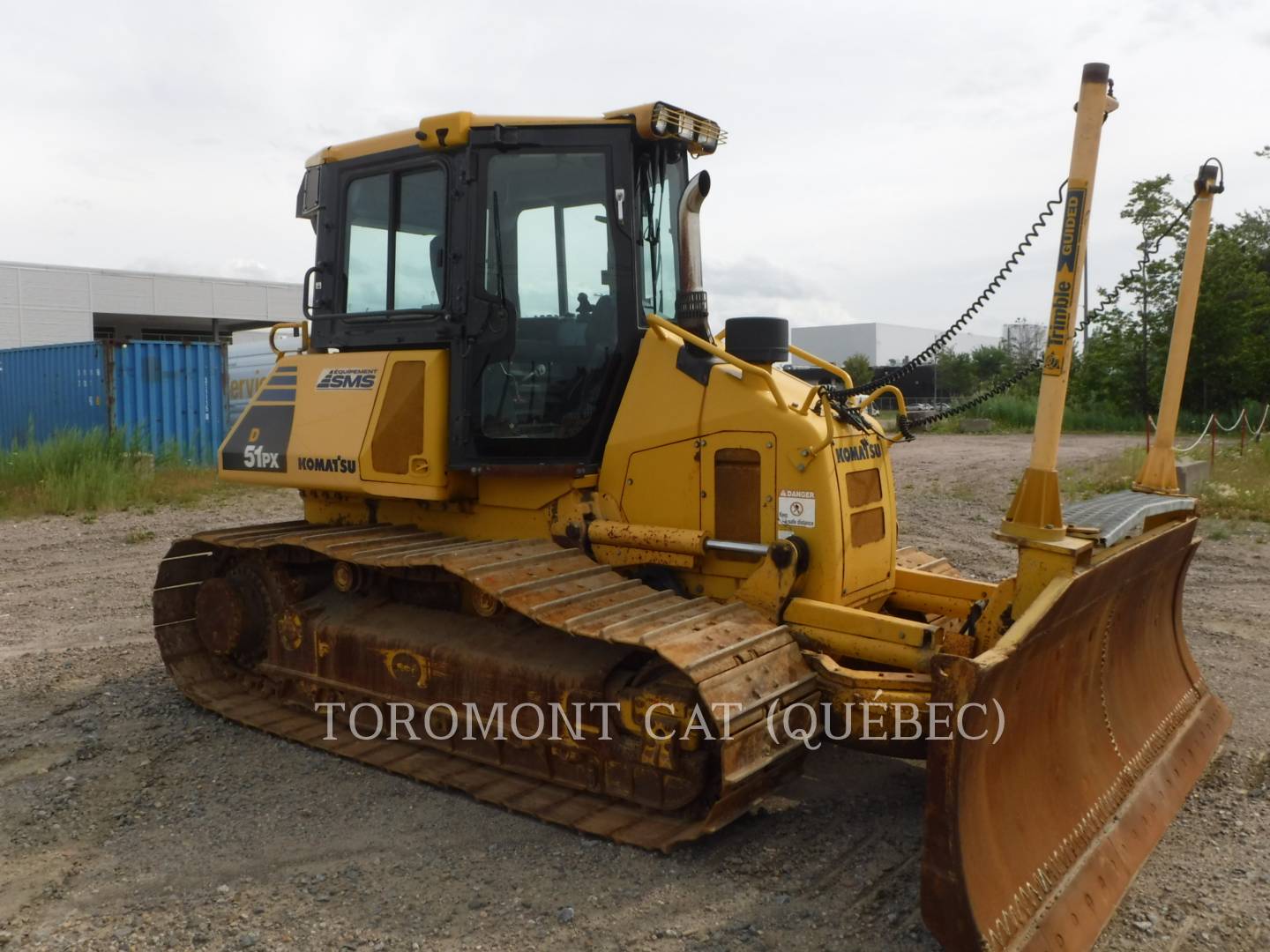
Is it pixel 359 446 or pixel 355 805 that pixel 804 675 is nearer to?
pixel 355 805

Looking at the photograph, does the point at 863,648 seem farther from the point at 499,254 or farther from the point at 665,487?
the point at 499,254

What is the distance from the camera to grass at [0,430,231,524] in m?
12.6

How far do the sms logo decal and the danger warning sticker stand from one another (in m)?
2.16

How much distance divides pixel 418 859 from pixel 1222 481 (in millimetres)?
12070

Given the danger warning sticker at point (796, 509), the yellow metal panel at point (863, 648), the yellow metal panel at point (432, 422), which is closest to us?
the yellow metal panel at point (863, 648)

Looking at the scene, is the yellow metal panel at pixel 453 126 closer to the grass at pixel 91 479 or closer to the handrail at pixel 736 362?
the handrail at pixel 736 362

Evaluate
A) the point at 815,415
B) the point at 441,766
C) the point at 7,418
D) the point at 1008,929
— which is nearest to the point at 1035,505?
the point at 815,415

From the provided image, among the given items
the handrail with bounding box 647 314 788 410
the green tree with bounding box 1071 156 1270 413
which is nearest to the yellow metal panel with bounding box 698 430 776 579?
the handrail with bounding box 647 314 788 410

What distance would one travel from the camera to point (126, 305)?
28.8 m

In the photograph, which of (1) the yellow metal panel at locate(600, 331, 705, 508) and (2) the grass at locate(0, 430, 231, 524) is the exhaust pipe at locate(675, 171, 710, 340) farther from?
(2) the grass at locate(0, 430, 231, 524)

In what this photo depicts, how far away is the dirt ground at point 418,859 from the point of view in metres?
3.39

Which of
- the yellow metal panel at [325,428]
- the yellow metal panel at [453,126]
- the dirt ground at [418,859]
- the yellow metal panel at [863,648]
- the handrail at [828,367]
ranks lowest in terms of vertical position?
the dirt ground at [418,859]

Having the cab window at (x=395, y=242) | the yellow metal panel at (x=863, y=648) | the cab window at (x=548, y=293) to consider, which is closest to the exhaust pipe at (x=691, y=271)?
the cab window at (x=548, y=293)

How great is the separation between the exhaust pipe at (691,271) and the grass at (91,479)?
375 inches
